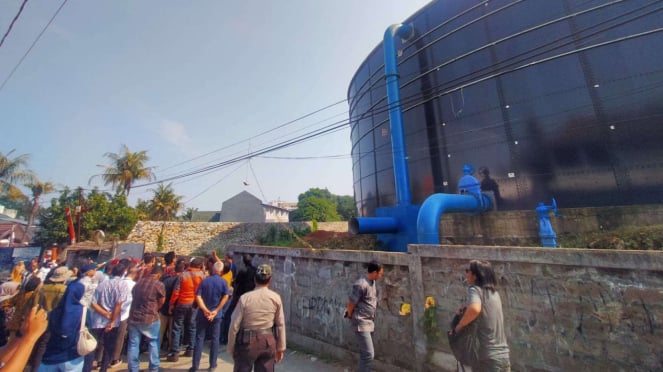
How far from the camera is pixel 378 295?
180 inches

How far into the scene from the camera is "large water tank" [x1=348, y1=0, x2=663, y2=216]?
255 inches

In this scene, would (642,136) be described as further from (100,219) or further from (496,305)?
(100,219)

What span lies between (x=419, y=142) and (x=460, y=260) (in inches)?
302

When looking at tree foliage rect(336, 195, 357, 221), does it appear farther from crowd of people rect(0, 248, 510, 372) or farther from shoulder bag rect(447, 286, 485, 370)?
shoulder bag rect(447, 286, 485, 370)

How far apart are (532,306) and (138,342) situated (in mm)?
5656

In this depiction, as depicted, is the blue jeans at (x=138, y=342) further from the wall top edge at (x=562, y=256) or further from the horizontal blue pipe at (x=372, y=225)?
Result: the horizontal blue pipe at (x=372, y=225)

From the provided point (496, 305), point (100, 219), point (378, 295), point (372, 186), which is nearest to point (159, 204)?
point (100, 219)

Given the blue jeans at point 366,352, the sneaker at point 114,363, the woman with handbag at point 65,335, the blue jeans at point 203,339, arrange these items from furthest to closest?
the sneaker at point 114,363, the blue jeans at point 203,339, the blue jeans at point 366,352, the woman with handbag at point 65,335

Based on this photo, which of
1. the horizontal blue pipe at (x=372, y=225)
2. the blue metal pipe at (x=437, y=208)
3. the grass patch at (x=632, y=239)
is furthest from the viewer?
the horizontal blue pipe at (x=372, y=225)

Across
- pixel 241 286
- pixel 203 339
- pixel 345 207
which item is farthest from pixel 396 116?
pixel 345 207

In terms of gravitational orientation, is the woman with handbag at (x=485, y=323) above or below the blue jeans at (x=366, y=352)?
above

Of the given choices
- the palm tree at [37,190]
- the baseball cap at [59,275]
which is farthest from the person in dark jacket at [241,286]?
the palm tree at [37,190]

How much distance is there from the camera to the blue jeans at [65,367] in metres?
2.69

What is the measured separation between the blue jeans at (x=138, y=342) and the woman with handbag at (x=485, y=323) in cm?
448
